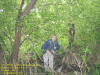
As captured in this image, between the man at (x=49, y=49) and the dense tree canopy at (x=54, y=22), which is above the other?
the dense tree canopy at (x=54, y=22)

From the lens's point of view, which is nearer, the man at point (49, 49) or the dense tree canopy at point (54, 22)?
the man at point (49, 49)

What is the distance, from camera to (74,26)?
7.85 meters

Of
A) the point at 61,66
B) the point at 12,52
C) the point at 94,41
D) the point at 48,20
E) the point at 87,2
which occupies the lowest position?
the point at 61,66

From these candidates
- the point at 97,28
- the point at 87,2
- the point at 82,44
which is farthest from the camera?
the point at 82,44

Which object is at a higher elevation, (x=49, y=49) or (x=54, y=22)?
(x=54, y=22)

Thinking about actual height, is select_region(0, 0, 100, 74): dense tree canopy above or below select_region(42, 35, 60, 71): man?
above

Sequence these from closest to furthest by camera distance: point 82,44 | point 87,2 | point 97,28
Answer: point 97,28
point 87,2
point 82,44

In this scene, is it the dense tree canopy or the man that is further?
the dense tree canopy

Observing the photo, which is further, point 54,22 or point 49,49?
point 54,22

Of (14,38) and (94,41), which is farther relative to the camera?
(14,38)

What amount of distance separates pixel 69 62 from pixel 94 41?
122 cm

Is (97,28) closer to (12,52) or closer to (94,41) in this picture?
(94,41)

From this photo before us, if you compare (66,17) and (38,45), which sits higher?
(66,17)

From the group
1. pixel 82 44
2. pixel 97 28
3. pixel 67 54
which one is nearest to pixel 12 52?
pixel 67 54
